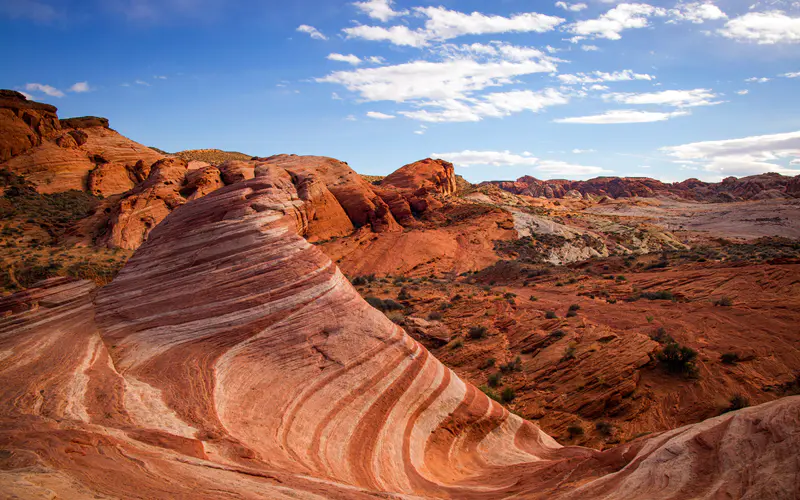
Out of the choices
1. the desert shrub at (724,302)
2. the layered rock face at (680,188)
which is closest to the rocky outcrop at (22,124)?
the desert shrub at (724,302)

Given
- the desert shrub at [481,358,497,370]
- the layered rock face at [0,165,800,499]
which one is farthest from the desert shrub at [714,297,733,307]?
the layered rock face at [0,165,800,499]

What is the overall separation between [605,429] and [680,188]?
155364mm

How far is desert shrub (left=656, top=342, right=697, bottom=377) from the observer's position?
12998mm

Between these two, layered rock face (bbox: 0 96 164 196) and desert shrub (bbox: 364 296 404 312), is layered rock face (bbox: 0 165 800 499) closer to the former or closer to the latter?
desert shrub (bbox: 364 296 404 312)

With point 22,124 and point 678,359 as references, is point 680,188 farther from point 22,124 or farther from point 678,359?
point 22,124

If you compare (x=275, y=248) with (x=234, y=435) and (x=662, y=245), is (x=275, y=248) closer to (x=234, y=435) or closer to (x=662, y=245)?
(x=234, y=435)

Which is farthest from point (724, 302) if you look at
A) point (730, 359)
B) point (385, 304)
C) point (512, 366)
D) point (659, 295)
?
point (385, 304)

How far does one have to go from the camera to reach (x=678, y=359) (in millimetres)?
13320

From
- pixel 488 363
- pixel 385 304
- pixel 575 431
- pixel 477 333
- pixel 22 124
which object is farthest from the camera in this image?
pixel 22 124

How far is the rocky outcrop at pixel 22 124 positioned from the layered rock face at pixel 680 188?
423 ft

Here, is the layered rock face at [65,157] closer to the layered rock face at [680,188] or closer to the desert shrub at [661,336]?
the desert shrub at [661,336]

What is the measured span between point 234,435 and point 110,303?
17.7 ft

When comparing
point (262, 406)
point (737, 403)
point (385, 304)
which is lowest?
point (737, 403)

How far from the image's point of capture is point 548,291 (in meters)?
26.2
